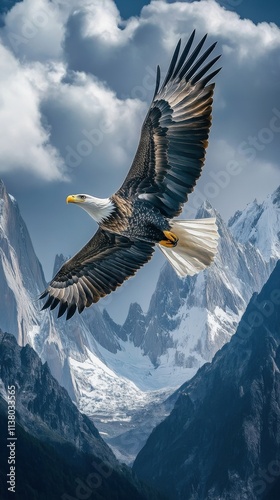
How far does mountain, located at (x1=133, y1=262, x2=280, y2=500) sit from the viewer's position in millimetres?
167875


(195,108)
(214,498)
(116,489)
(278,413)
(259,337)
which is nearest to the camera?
(195,108)

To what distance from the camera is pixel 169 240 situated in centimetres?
1823

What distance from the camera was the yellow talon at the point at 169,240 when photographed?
18.1m

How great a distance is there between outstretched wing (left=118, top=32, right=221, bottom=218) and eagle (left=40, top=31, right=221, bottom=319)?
0.9 inches

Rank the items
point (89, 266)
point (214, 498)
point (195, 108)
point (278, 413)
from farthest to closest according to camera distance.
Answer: point (278, 413), point (214, 498), point (89, 266), point (195, 108)

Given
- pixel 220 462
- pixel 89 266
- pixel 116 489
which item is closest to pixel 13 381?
pixel 116 489

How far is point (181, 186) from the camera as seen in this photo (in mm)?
17547

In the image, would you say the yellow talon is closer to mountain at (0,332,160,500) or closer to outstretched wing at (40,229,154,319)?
outstretched wing at (40,229,154,319)

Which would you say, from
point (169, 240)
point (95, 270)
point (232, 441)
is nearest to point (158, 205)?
point (169, 240)

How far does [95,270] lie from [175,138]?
5.00 m

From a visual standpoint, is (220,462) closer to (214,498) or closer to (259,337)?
(214,498)

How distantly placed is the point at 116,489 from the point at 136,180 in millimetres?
136954

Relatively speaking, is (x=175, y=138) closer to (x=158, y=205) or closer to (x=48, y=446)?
(x=158, y=205)

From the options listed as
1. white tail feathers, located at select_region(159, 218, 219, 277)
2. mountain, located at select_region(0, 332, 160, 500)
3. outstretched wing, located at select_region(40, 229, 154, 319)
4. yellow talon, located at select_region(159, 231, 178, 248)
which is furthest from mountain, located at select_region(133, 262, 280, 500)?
yellow talon, located at select_region(159, 231, 178, 248)
